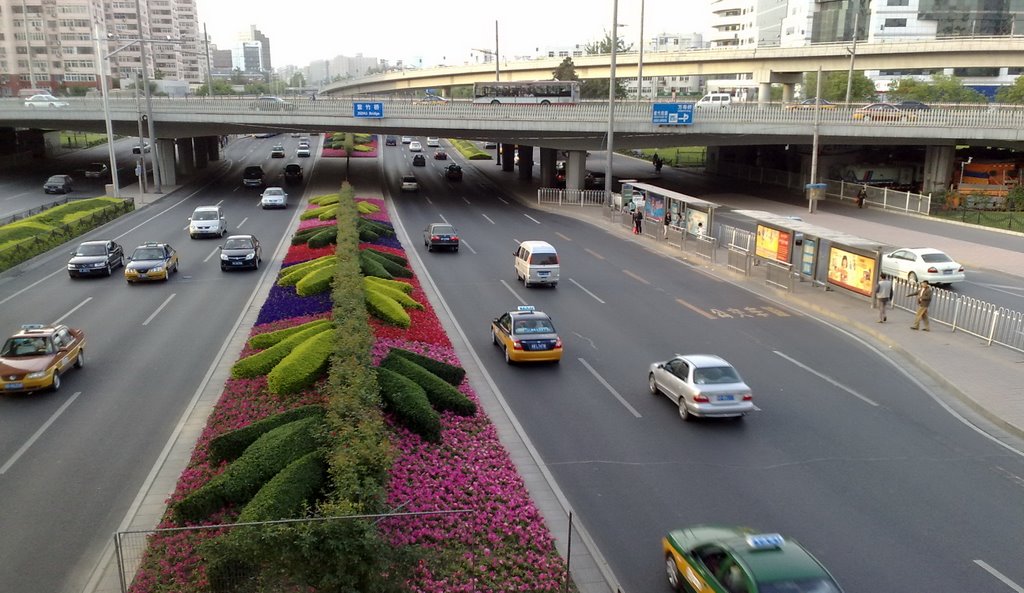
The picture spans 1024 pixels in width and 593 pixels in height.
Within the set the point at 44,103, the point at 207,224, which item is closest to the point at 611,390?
the point at 207,224

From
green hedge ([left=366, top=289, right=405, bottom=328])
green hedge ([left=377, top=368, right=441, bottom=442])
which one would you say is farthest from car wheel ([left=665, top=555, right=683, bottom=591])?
green hedge ([left=366, top=289, right=405, bottom=328])

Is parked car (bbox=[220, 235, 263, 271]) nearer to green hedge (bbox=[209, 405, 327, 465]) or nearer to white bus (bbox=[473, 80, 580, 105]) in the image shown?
green hedge (bbox=[209, 405, 327, 465])

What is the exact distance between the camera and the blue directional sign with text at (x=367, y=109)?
5494 cm

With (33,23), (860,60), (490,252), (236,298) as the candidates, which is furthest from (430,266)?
(33,23)

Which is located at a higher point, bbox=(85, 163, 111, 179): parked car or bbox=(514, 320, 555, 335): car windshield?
bbox=(85, 163, 111, 179): parked car

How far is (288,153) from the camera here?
99188 millimetres

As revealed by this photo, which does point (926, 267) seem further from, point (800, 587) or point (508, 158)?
point (508, 158)

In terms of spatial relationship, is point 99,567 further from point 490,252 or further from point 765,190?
point 765,190

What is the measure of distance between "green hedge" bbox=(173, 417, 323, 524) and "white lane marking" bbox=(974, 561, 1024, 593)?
10.6m

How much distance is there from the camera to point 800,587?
376 inches

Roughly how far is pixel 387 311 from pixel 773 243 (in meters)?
17.6

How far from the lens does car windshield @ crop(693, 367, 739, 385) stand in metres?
17.5

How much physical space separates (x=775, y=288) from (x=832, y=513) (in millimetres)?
18418

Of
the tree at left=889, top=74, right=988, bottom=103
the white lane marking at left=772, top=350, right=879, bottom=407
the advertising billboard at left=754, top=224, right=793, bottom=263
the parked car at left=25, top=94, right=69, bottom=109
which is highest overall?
the tree at left=889, top=74, right=988, bottom=103
